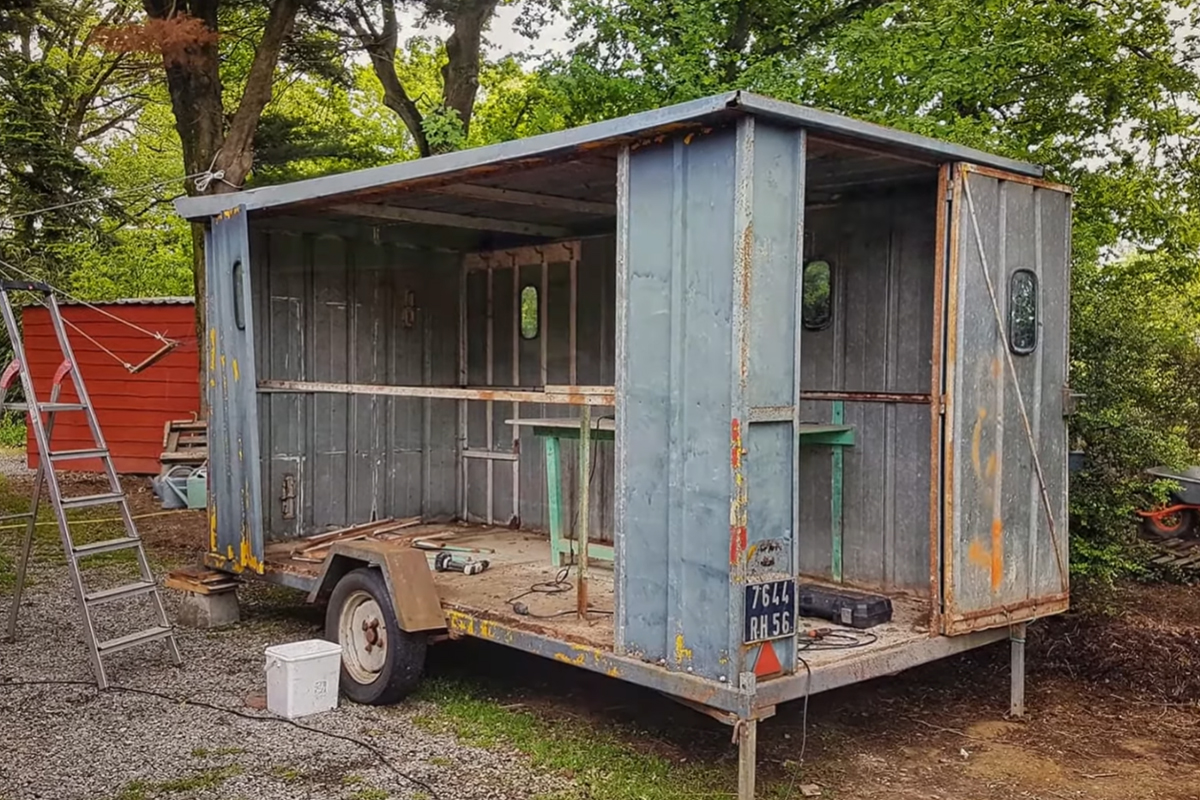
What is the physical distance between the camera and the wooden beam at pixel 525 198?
21.0 feet

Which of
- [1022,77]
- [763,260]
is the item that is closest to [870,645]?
[763,260]

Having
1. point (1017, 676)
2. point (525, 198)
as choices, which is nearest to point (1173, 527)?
point (1017, 676)

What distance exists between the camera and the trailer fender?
220 inches

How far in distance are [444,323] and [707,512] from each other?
5190 mm

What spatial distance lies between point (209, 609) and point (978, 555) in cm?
516

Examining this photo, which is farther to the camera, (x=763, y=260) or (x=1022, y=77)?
(x=1022, y=77)

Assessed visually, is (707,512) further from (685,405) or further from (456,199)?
(456,199)

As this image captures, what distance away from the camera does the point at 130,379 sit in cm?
1581

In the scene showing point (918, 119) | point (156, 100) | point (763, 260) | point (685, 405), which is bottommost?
point (685, 405)

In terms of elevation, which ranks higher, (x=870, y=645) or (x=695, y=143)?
(x=695, y=143)

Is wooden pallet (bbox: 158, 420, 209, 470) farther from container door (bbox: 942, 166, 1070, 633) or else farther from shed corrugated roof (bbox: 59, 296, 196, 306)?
container door (bbox: 942, 166, 1070, 633)

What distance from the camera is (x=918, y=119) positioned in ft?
29.4

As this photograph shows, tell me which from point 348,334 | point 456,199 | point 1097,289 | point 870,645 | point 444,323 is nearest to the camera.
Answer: point 870,645

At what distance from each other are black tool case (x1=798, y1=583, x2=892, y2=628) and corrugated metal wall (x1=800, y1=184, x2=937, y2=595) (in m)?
0.50
